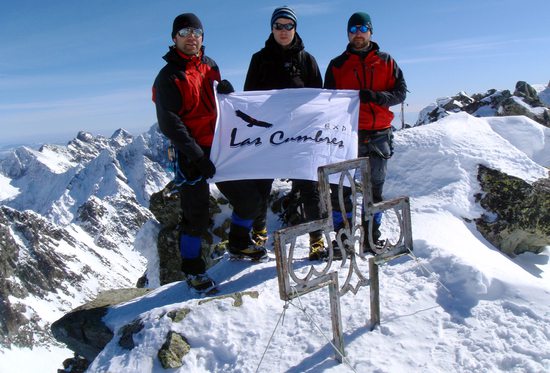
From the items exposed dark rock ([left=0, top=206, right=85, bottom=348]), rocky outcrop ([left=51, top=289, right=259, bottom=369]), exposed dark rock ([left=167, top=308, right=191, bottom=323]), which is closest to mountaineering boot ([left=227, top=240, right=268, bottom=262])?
rocky outcrop ([left=51, top=289, right=259, bottom=369])

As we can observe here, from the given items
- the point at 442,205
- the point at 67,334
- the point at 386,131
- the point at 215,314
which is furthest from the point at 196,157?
the point at 442,205

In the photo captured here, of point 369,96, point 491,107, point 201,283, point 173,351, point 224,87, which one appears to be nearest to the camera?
point 173,351

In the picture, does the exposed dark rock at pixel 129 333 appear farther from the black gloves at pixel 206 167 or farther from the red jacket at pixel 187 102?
the red jacket at pixel 187 102

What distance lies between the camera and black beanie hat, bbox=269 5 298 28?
670cm

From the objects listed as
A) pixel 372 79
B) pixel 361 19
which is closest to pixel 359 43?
pixel 361 19

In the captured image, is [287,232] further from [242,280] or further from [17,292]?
[17,292]

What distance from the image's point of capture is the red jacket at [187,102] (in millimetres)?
6281

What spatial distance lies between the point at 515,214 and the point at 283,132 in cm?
Answer: 616

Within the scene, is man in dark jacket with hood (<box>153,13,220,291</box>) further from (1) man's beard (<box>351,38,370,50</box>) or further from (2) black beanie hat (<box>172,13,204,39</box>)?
(1) man's beard (<box>351,38,370,50</box>)

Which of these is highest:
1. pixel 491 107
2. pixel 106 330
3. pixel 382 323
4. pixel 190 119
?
pixel 190 119

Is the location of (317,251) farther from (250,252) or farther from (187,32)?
(187,32)

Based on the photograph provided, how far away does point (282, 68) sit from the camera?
7.21 meters

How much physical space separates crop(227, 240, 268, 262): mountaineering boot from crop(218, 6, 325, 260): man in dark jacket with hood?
0.88 feet

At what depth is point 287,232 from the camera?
15.7ft
